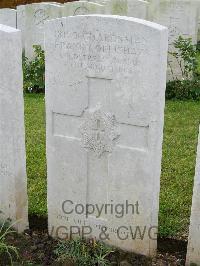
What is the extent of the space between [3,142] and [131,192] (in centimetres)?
112

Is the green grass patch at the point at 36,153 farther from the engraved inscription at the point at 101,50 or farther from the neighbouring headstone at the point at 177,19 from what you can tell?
the neighbouring headstone at the point at 177,19

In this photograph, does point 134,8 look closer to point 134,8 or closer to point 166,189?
point 134,8

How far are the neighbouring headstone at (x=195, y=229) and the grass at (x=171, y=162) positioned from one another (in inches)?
21.1

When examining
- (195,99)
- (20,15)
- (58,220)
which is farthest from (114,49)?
(20,15)

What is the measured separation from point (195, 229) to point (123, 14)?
665cm

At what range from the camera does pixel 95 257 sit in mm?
3975

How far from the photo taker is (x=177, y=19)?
8.80 meters

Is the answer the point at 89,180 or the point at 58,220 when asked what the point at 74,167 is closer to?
the point at 89,180

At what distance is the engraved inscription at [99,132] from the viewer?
391 centimetres

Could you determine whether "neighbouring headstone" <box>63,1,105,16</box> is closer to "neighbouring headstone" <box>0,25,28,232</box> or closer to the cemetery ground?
the cemetery ground

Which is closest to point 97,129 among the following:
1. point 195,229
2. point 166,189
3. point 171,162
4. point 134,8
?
point 195,229

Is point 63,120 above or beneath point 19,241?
above

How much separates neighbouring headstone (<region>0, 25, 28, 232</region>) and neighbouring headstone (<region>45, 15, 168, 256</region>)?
23 centimetres

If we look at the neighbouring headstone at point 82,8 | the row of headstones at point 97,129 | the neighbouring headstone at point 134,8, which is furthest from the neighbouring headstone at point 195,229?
the neighbouring headstone at point 82,8
